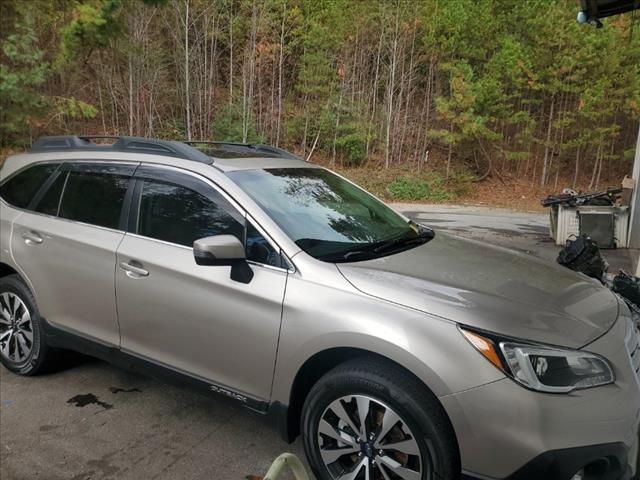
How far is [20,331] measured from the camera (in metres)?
3.60

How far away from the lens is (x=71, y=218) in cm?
339

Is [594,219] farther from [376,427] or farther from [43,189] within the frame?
[43,189]

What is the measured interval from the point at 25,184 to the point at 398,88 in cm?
1810

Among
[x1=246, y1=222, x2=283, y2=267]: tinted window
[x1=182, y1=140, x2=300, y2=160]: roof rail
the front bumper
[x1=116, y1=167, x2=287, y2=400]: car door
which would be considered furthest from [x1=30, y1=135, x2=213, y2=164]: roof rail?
the front bumper

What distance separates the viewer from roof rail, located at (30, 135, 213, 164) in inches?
119

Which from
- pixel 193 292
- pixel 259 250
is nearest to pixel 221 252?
pixel 259 250

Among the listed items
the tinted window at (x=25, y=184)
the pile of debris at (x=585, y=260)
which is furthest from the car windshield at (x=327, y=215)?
the pile of debris at (x=585, y=260)

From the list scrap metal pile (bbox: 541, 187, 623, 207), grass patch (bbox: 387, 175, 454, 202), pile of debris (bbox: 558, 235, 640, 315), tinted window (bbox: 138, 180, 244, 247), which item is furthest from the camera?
grass patch (bbox: 387, 175, 454, 202)

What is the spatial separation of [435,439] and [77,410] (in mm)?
2312

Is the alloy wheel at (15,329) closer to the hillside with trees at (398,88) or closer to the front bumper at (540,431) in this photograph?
the front bumper at (540,431)

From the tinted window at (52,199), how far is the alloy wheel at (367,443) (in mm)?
2405

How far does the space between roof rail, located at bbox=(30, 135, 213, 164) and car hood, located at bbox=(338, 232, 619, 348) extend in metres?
1.20

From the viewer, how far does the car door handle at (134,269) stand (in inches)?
113

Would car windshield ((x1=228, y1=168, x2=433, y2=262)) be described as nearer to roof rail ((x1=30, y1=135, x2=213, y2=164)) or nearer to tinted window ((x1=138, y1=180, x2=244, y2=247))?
tinted window ((x1=138, y1=180, x2=244, y2=247))
